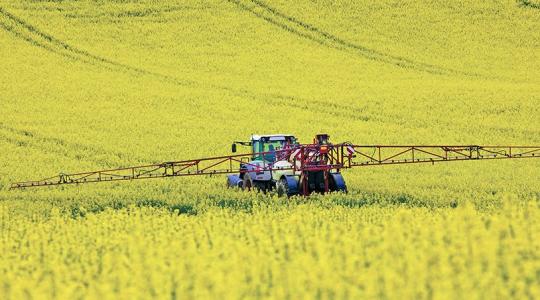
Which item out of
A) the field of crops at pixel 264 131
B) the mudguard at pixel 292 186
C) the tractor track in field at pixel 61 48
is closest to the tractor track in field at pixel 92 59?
the tractor track in field at pixel 61 48

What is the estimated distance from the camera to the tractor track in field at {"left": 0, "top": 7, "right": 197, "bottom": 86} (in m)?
39.7

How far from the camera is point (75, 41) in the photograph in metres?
43.4

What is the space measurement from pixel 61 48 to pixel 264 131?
15.0 m

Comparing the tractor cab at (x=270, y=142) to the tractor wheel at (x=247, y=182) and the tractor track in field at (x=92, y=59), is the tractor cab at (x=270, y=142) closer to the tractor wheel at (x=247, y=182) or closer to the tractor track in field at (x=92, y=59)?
the tractor wheel at (x=247, y=182)

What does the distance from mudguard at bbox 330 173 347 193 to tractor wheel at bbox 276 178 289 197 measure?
0.95 m

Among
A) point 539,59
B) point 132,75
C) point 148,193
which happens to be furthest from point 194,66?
point 148,193

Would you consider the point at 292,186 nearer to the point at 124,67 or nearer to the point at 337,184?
the point at 337,184

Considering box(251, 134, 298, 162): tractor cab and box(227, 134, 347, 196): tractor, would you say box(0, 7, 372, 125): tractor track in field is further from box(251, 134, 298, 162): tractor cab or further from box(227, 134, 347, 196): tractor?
box(227, 134, 347, 196): tractor

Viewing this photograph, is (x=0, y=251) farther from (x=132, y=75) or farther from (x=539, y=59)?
(x=539, y=59)

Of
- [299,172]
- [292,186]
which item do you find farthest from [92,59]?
[292,186]

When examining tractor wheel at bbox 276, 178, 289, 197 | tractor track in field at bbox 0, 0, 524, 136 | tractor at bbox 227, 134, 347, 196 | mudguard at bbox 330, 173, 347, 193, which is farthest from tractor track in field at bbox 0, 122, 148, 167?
mudguard at bbox 330, 173, 347, 193

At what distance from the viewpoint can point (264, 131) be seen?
102ft

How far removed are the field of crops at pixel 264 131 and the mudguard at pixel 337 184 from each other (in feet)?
2.78

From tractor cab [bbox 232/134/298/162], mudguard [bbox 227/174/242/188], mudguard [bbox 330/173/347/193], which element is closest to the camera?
mudguard [bbox 330/173/347/193]
